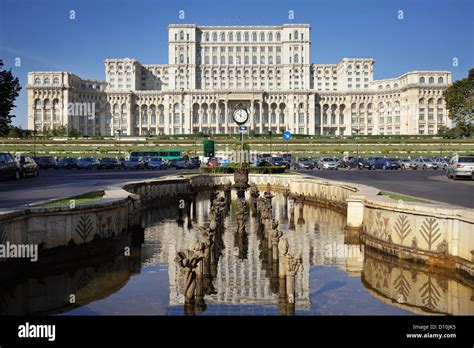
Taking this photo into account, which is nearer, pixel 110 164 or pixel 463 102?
pixel 463 102

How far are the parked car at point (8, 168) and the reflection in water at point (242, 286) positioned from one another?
20.1 meters

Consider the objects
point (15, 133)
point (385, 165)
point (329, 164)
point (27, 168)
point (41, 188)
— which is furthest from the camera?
point (15, 133)

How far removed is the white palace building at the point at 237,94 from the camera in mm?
153375

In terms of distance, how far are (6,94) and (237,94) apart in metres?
118

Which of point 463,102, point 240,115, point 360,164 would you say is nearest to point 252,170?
point 240,115

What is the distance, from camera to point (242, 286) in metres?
11.4

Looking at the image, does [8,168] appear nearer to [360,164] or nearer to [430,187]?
[430,187]

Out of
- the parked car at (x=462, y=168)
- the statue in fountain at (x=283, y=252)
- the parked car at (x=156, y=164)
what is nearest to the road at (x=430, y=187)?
the parked car at (x=462, y=168)

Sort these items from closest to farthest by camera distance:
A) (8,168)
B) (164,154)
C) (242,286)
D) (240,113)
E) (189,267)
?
(189,267) < (242,286) < (8,168) < (240,113) < (164,154)

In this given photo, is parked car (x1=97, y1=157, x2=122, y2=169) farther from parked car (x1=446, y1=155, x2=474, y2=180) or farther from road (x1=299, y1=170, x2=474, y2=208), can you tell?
parked car (x1=446, y1=155, x2=474, y2=180)

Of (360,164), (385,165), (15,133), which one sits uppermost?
(15,133)

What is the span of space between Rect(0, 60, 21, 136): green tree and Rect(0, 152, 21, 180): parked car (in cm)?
709

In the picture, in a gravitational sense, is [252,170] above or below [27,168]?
below
